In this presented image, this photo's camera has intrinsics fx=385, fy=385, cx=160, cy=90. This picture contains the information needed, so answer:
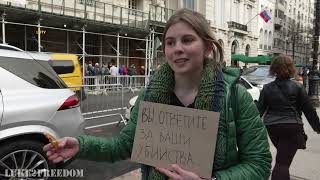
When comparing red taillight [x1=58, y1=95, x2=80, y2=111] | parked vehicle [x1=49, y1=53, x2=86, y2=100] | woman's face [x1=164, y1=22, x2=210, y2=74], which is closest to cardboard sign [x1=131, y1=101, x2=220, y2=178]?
woman's face [x1=164, y1=22, x2=210, y2=74]

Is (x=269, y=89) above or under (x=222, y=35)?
under

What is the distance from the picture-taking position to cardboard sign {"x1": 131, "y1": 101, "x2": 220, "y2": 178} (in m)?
1.75

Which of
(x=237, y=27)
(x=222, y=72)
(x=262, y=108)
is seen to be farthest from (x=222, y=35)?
(x=222, y=72)

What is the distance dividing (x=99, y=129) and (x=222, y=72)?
7.26 meters

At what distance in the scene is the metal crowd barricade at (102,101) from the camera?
8.48m

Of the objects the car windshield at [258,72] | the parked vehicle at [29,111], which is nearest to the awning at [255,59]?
the car windshield at [258,72]

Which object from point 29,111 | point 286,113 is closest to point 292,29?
point 286,113

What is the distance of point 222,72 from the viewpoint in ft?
6.31

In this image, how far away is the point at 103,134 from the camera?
8.37 m

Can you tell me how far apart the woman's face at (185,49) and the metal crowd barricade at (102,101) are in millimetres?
6453

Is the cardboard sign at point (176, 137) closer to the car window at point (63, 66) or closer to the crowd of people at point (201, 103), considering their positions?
the crowd of people at point (201, 103)

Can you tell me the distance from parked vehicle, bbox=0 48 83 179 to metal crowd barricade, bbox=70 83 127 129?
3398mm

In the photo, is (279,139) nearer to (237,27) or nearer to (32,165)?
(32,165)

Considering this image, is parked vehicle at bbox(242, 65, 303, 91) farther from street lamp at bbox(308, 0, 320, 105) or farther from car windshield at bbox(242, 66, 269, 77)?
street lamp at bbox(308, 0, 320, 105)
